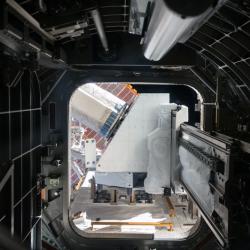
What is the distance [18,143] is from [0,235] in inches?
36.3

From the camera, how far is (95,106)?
8969 mm

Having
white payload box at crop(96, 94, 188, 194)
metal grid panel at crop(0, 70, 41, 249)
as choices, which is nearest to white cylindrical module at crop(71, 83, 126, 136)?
white payload box at crop(96, 94, 188, 194)

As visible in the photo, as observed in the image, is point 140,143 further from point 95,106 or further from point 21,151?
point 95,106

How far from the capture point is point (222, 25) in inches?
128

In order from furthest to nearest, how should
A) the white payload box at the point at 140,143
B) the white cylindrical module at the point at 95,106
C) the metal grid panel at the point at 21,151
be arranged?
the white cylindrical module at the point at 95,106
the white payload box at the point at 140,143
the metal grid panel at the point at 21,151

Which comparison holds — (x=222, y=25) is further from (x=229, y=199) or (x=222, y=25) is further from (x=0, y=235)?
(x=0, y=235)

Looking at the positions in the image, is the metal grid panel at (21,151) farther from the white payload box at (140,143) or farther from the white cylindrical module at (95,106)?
the white cylindrical module at (95,106)

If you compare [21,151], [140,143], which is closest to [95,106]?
[140,143]

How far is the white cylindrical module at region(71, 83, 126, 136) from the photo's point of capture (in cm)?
885

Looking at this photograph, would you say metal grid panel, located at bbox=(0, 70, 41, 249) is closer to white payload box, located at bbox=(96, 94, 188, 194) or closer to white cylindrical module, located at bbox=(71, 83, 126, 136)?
white payload box, located at bbox=(96, 94, 188, 194)

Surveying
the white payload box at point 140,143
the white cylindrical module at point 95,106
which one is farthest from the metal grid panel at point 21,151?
the white cylindrical module at point 95,106

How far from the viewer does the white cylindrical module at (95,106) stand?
885 centimetres

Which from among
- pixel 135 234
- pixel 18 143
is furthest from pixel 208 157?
pixel 135 234

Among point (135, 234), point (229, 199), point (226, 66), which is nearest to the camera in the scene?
point (229, 199)
